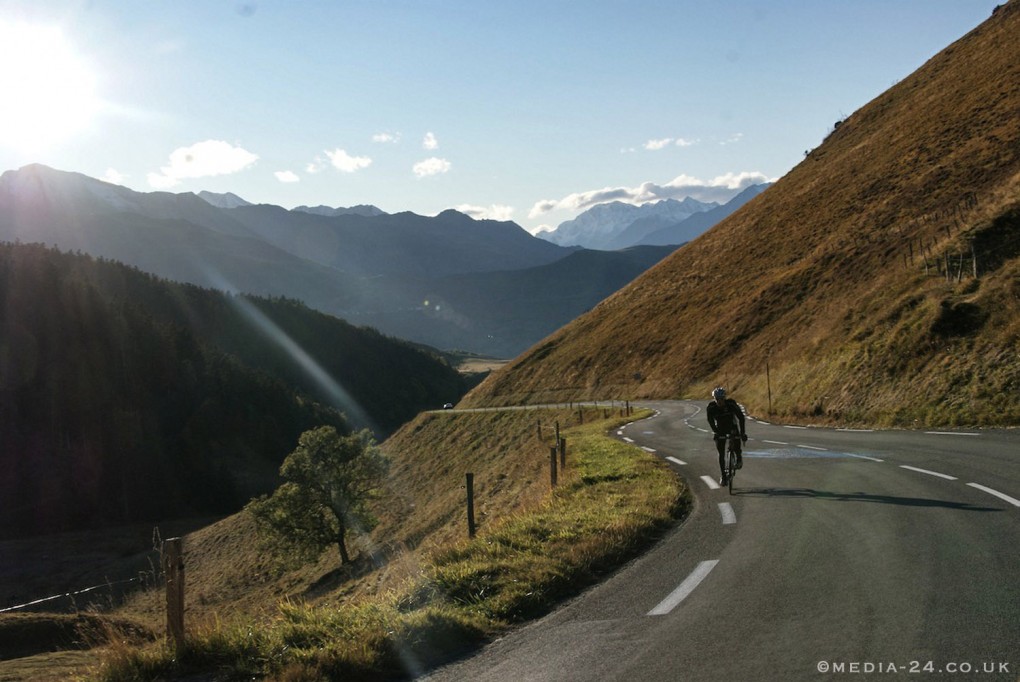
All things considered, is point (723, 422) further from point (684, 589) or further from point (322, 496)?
point (322, 496)

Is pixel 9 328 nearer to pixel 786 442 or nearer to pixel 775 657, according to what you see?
pixel 786 442

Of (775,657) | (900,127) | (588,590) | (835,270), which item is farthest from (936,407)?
(900,127)

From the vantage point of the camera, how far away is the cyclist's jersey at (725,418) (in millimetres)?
13180

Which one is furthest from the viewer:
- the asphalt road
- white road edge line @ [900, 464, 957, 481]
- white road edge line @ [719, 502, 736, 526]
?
white road edge line @ [900, 464, 957, 481]

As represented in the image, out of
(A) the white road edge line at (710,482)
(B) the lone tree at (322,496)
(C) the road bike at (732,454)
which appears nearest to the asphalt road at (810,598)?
(C) the road bike at (732,454)

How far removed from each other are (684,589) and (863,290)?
150ft

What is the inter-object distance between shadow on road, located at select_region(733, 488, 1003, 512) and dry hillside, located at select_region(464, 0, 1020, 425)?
37.7 feet

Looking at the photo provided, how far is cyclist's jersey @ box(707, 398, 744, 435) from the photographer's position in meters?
13.2

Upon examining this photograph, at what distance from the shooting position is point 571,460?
20.6m

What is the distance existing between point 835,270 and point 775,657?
55.2m

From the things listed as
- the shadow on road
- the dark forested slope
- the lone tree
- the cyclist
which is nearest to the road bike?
the cyclist

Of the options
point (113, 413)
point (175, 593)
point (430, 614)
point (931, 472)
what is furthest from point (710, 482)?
point (113, 413)

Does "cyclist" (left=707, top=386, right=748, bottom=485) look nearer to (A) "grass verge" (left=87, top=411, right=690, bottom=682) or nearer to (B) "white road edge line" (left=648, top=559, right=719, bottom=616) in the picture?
(A) "grass verge" (left=87, top=411, right=690, bottom=682)

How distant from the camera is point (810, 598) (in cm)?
608
